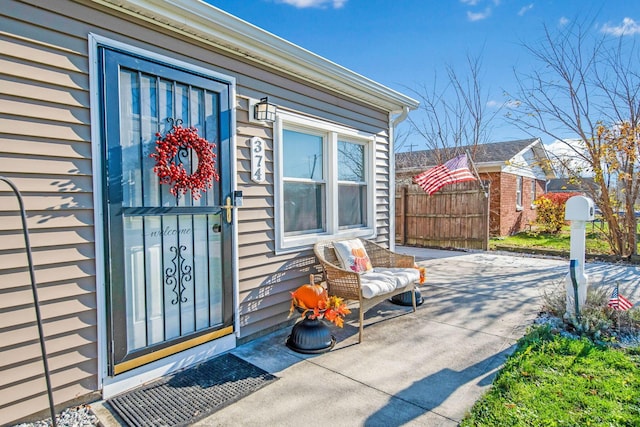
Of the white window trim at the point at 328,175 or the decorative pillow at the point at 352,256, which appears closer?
the white window trim at the point at 328,175

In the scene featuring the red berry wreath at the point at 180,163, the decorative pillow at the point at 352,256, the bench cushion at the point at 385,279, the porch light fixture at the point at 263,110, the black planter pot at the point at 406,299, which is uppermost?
the porch light fixture at the point at 263,110

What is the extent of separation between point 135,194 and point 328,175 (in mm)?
2343

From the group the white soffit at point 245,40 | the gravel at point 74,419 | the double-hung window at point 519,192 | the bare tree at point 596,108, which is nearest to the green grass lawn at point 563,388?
the gravel at point 74,419

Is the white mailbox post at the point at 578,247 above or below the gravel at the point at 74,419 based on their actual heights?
above

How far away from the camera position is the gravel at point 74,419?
84.3 inches

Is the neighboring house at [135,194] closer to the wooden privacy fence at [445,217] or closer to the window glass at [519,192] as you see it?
the wooden privacy fence at [445,217]

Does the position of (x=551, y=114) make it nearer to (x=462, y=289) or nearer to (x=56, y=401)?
(x=462, y=289)

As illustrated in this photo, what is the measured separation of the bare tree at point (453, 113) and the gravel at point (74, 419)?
39.6 feet

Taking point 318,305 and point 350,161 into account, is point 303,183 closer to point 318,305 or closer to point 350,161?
point 350,161

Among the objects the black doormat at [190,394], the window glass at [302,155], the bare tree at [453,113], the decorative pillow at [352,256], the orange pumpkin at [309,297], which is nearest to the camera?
the black doormat at [190,394]

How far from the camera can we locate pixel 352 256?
4.16 meters

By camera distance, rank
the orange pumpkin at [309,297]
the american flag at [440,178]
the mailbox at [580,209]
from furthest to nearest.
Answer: the american flag at [440,178]
the mailbox at [580,209]
the orange pumpkin at [309,297]

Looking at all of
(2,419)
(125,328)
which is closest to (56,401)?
(2,419)

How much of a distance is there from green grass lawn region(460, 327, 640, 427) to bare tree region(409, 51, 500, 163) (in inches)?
388
